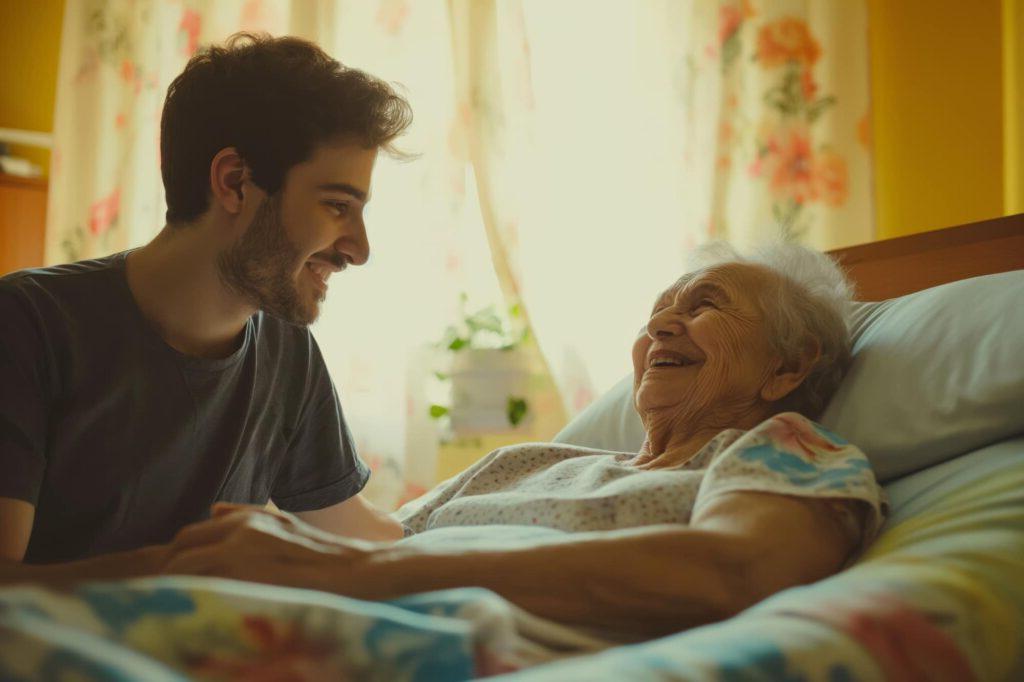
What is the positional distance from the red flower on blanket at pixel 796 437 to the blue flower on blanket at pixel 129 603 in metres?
0.65

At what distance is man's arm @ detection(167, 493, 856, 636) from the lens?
78 centimetres

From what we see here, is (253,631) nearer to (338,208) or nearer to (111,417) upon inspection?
(111,417)

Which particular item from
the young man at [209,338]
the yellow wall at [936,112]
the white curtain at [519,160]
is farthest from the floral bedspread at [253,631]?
the yellow wall at [936,112]

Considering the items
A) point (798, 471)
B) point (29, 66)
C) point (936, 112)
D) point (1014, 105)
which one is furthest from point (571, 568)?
point (29, 66)

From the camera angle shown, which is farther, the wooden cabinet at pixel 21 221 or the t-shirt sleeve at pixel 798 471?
the wooden cabinet at pixel 21 221

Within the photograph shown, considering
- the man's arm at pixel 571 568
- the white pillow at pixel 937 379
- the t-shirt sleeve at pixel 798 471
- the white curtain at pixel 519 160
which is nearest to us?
the man's arm at pixel 571 568

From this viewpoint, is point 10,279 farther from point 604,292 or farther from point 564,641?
point 604,292

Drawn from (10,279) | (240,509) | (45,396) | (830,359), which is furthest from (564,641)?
(10,279)

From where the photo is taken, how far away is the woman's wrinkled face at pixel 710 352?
1.28 meters

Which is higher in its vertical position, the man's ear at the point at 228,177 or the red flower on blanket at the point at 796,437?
the man's ear at the point at 228,177

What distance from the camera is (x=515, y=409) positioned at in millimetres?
2492

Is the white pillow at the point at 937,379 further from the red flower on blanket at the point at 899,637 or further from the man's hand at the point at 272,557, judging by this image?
the man's hand at the point at 272,557

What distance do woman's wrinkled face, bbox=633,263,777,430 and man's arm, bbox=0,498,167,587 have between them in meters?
0.72

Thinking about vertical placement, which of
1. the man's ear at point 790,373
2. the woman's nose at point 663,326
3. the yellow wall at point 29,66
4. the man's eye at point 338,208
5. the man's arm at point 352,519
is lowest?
the man's arm at point 352,519
